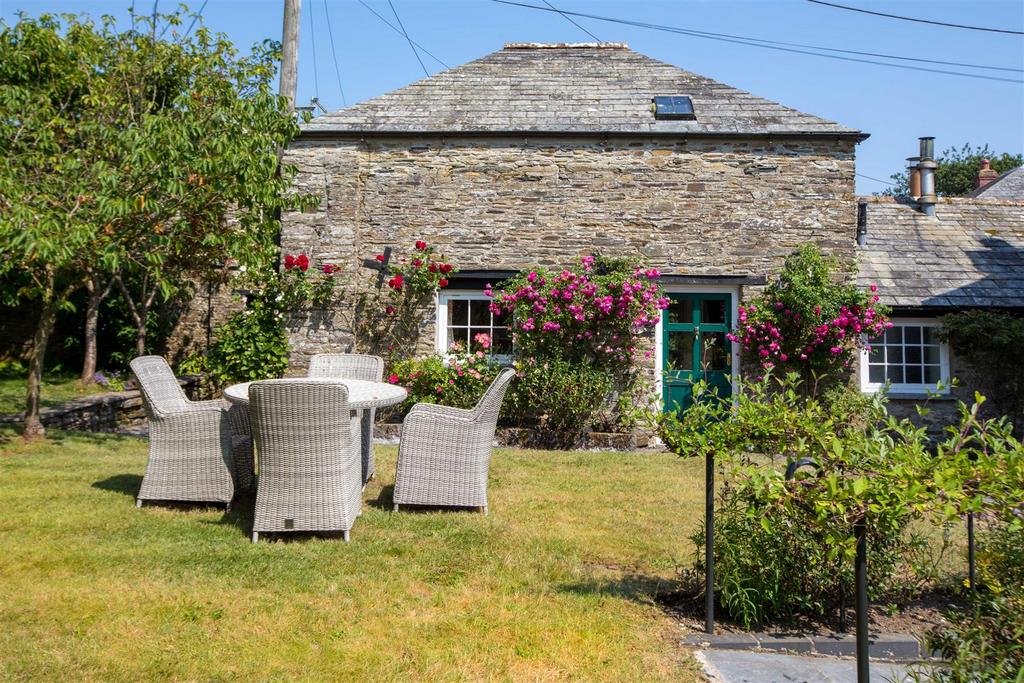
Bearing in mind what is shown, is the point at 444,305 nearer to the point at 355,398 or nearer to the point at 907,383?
the point at 355,398

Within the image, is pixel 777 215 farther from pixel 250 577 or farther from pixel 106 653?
pixel 106 653

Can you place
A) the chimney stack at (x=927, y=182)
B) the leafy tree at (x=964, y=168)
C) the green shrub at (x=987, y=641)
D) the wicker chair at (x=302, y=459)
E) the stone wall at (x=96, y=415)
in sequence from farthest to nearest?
1. the leafy tree at (x=964, y=168)
2. the chimney stack at (x=927, y=182)
3. the stone wall at (x=96, y=415)
4. the wicker chair at (x=302, y=459)
5. the green shrub at (x=987, y=641)

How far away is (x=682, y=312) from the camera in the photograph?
11.5 meters

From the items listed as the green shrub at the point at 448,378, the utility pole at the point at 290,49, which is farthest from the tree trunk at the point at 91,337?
the green shrub at the point at 448,378

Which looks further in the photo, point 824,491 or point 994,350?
point 994,350

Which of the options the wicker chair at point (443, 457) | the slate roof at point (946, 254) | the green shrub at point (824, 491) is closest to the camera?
the green shrub at point (824, 491)

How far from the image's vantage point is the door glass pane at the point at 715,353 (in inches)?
449

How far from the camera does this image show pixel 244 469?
22.5 ft

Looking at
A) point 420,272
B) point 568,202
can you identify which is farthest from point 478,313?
point 568,202

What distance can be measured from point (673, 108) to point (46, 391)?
1047cm

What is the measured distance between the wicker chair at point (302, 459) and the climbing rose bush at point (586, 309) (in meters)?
5.48

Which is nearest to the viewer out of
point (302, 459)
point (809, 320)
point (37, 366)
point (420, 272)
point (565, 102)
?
point (302, 459)

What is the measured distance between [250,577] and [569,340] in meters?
6.82

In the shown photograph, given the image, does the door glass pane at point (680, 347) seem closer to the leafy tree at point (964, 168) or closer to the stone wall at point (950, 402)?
the stone wall at point (950, 402)
